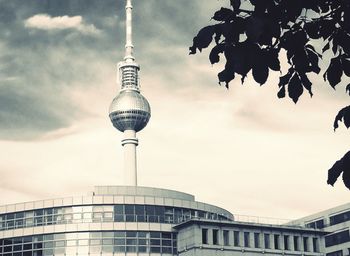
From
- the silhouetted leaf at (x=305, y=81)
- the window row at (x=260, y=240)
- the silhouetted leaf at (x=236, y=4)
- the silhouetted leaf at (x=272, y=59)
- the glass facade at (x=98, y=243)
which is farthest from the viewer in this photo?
the window row at (x=260, y=240)

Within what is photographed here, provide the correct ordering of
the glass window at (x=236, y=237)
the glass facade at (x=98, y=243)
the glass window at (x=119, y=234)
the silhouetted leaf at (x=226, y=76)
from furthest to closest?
the glass window at (x=236, y=237) < the glass window at (x=119, y=234) < the glass facade at (x=98, y=243) < the silhouetted leaf at (x=226, y=76)

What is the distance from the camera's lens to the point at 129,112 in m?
148

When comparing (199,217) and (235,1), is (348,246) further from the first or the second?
(235,1)

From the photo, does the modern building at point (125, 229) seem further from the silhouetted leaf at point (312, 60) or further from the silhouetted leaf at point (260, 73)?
the silhouetted leaf at point (260, 73)

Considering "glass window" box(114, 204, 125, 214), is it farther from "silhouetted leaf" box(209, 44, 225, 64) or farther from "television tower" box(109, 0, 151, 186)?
"silhouetted leaf" box(209, 44, 225, 64)

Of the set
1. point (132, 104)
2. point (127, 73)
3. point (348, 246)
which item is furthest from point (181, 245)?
point (127, 73)

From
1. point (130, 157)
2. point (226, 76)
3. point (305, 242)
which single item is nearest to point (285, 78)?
point (226, 76)

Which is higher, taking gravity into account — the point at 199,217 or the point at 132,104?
the point at 132,104

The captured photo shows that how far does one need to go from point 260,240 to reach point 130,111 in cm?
6550

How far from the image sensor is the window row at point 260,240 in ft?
277

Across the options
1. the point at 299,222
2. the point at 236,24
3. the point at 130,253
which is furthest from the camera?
the point at 299,222

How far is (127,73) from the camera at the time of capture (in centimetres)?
15462

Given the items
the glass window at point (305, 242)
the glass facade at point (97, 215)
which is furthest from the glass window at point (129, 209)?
the glass window at point (305, 242)

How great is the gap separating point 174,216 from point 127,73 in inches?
2839
